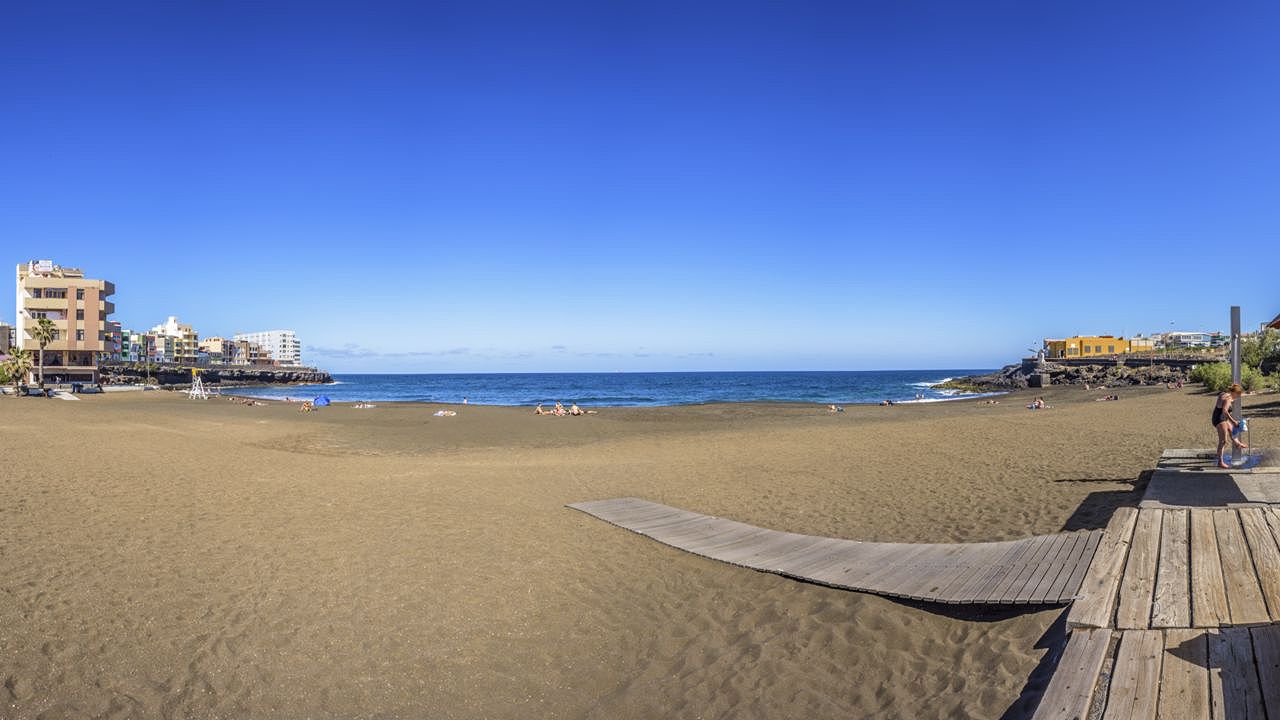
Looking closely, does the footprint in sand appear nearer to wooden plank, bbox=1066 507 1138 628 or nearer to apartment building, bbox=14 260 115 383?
wooden plank, bbox=1066 507 1138 628

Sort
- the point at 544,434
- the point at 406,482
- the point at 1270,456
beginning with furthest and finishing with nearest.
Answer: the point at 544,434
the point at 406,482
the point at 1270,456

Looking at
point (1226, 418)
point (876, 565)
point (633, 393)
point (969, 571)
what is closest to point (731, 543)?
point (876, 565)

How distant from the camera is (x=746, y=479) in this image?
13.5 m

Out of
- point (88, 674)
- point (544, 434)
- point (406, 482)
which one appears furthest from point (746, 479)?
point (544, 434)

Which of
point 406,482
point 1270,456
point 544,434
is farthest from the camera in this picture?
point 544,434

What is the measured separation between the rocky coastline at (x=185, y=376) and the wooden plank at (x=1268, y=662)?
96789 mm

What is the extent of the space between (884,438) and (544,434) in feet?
38.7

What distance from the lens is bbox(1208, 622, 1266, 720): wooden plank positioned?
120 inches

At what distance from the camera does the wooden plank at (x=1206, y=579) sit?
4000mm

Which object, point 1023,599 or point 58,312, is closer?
point 1023,599

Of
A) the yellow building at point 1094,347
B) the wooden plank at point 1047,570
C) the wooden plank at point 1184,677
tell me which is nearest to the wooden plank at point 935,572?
the wooden plank at point 1047,570

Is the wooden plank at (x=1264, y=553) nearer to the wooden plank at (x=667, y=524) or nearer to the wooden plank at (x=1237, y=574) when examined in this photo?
the wooden plank at (x=1237, y=574)

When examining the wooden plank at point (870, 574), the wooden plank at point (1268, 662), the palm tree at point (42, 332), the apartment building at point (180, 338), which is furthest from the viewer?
the apartment building at point (180, 338)

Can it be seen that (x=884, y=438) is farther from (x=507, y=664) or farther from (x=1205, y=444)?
(x=507, y=664)
